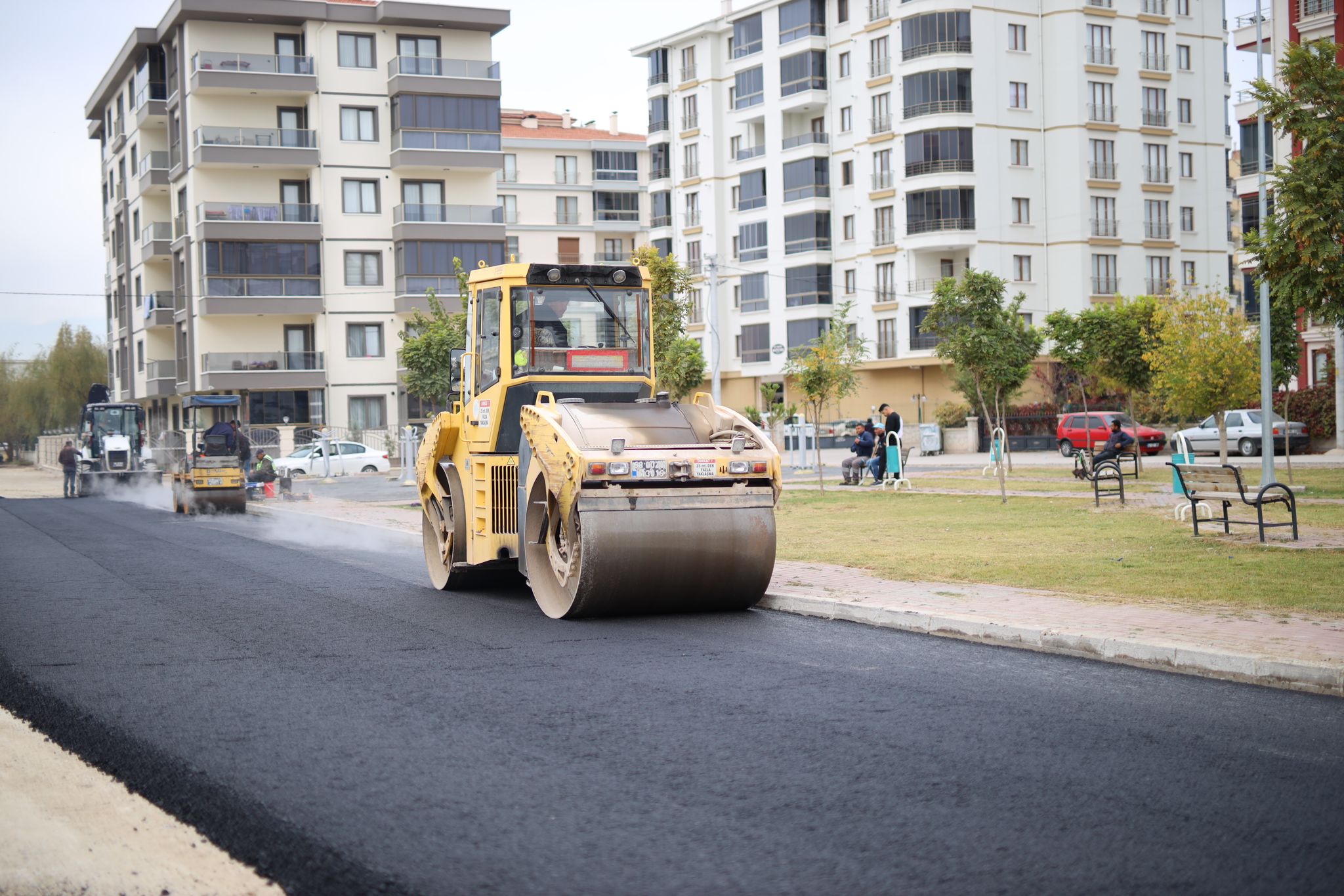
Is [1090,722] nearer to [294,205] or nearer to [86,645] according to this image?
[86,645]

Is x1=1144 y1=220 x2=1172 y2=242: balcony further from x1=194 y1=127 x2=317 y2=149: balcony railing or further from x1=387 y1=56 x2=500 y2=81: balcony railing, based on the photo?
x1=194 y1=127 x2=317 y2=149: balcony railing

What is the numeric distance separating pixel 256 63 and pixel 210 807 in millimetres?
57039

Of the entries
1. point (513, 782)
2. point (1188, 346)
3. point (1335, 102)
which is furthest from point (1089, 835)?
point (1188, 346)

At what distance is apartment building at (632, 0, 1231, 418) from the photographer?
203ft

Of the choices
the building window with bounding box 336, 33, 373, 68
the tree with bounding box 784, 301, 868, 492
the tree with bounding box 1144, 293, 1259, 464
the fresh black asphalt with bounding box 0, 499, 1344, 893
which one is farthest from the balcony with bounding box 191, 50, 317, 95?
the fresh black asphalt with bounding box 0, 499, 1344, 893

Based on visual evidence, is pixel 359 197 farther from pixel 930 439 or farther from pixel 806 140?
pixel 930 439

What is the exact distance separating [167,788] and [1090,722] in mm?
4404

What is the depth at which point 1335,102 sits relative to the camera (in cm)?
1277

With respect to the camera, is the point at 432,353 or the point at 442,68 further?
the point at 442,68

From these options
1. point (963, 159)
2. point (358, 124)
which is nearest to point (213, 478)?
point (358, 124)

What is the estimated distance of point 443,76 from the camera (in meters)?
59.1

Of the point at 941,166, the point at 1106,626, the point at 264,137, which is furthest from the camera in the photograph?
the point at 941,166

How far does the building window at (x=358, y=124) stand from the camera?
193ft

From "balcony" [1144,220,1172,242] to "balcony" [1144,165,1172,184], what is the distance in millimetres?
1864
